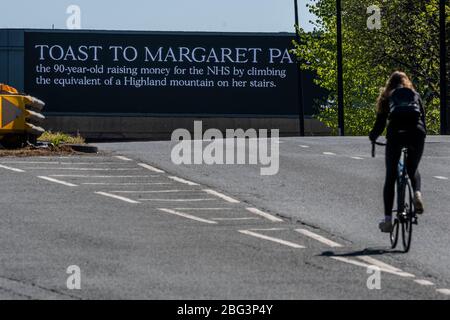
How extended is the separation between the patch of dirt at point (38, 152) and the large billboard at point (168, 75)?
41.4 meters

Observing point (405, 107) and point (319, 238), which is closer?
point (405, 107)

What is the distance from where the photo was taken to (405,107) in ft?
47.0

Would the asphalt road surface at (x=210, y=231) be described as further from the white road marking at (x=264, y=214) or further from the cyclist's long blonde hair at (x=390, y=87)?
the cyclist's long blonde hair at (x=390, y=87)

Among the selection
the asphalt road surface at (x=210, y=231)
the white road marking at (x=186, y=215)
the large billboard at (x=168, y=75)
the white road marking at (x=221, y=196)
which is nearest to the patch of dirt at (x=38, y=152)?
the asphalt road surface at (x=210, y=231)

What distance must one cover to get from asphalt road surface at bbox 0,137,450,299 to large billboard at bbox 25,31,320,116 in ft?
142

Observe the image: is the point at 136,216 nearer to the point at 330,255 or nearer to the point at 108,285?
the point at 330,255

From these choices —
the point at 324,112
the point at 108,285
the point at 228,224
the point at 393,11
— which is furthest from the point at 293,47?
the point at 108,285

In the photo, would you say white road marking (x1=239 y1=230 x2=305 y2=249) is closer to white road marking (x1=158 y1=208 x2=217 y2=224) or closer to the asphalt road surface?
the asphalt road surface

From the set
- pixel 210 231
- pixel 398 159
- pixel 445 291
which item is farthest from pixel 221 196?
pixel 445 291

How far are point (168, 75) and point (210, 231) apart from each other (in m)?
54.5

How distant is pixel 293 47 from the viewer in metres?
71.4

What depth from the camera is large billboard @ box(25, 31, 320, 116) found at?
229ft

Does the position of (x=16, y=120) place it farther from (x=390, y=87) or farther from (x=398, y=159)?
(x=398, y=159)

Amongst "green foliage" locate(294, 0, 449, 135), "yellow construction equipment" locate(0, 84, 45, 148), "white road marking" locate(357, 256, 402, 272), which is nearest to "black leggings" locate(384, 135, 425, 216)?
"white road marking" locate(357, 256, 402, 272)
